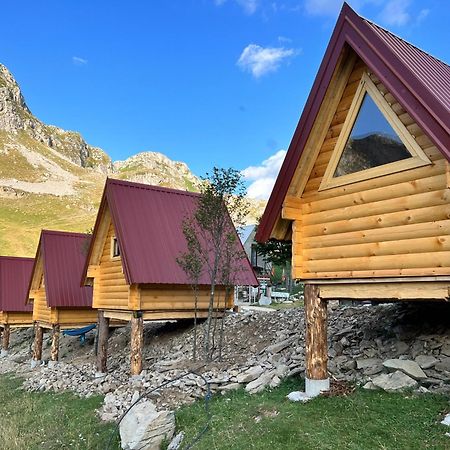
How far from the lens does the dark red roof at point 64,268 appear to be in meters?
20.3

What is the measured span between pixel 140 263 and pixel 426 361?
8742mm

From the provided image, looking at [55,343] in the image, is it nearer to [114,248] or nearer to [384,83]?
[114,248]

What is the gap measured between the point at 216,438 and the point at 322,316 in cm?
268

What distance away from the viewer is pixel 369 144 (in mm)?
7105

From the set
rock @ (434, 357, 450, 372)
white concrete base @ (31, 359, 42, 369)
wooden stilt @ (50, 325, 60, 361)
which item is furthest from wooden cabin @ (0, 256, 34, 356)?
rock @ (434, 357, 450, 372)

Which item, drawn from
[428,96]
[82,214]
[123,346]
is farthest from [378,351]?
[82,214]

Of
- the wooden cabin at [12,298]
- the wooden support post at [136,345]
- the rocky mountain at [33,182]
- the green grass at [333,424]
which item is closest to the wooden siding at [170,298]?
the wooden support post at [136,345]

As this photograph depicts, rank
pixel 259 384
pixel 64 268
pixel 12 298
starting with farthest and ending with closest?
pixel 12 298 → pixel 64 268 → pixel 259 384

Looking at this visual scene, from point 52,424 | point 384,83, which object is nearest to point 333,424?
point 384,83

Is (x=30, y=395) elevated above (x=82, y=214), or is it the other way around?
(x=82, y=214)

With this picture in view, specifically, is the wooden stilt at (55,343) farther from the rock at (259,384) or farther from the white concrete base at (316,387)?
the white concrete base at (316,387)

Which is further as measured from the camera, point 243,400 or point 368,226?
point 243,400

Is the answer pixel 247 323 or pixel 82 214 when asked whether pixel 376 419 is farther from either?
pixel 82 214

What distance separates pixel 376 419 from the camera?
239 inches
